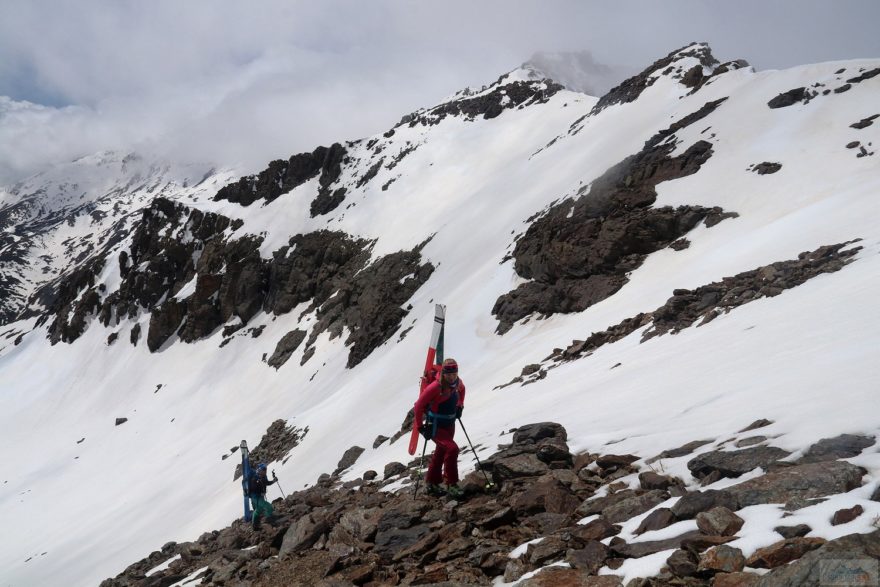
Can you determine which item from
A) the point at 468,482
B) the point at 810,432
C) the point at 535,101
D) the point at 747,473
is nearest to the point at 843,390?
the point at 810,432

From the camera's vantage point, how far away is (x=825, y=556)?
3.61m

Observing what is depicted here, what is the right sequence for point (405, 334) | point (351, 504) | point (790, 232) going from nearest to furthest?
point (351, 504) < point (790, 232) < point (405, 334)

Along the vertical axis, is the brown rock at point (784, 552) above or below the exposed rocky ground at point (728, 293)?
below

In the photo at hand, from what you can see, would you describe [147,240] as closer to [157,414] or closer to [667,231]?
[157,414]

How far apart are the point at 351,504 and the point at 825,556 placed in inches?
355

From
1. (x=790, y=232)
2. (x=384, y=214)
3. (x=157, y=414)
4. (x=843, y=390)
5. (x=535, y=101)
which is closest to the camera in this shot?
(x=843, y=390)

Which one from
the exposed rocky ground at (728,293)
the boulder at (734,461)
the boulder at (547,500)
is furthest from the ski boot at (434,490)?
the exposed rocky ground at (728,293)

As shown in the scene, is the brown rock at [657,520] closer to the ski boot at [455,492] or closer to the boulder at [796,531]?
the boulder at [796,531]

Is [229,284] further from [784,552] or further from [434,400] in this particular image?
[784,552]

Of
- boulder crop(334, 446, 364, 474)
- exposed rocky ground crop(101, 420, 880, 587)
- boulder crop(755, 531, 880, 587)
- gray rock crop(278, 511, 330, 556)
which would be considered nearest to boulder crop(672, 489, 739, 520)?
exposed rocky ground crop(101, 420, 880, 587)

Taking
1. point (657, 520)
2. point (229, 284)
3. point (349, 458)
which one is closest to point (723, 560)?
point (657, 520)

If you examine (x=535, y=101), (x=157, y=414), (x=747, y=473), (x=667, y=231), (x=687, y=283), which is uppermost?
(x=535, y=101)

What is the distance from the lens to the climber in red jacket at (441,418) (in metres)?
9.12

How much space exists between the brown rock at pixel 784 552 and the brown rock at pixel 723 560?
0.28 ft
